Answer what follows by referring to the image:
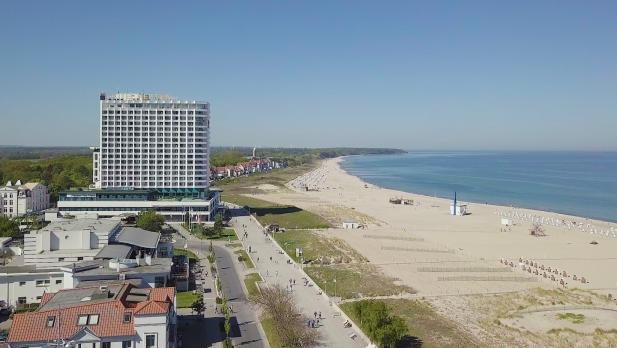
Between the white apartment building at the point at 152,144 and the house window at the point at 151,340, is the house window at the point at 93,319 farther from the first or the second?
the white apartment building at the point at 152,144

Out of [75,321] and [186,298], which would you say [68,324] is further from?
[186,298]

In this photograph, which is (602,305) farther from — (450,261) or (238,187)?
(238,187)

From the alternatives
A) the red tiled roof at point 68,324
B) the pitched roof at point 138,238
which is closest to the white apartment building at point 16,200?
the pitched roof at point 138,238

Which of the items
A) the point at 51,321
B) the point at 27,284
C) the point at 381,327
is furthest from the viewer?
the point at 27,284

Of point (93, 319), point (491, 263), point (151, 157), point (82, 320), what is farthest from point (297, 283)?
point (151, 157)

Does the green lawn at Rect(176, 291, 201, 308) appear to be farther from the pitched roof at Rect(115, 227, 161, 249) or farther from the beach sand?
the beach sand

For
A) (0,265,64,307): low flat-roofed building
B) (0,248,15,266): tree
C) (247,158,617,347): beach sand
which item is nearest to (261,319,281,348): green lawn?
(247,158,617,347): beach sand

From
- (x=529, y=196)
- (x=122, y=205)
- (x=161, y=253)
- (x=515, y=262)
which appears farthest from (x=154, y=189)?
(x=529, y=196)
